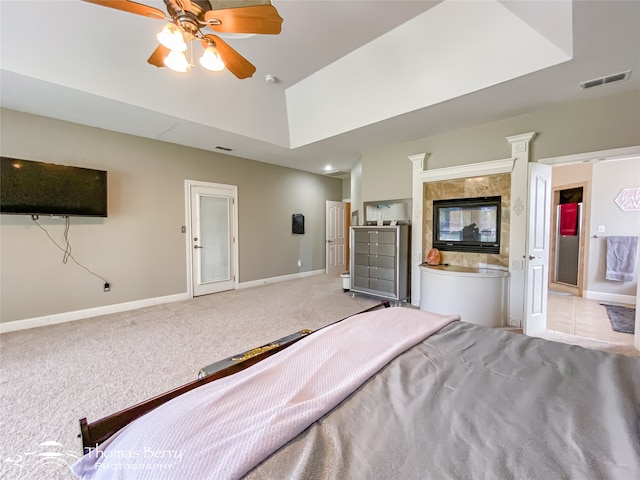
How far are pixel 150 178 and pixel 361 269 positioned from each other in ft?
12.4

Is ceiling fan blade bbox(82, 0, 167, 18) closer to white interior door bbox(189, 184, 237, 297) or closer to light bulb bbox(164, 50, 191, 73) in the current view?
light bulb bbox(164, 50, 191, 73)

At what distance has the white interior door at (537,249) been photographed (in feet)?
10.7

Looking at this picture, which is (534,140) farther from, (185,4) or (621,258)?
(185,4)

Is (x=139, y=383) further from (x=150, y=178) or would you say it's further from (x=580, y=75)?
(x=580, y=75)

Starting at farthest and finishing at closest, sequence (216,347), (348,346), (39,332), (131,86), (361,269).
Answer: (361,269) < (39,332) < (131,86) < (216,347) < (348,346)

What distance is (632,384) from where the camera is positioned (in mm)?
1109

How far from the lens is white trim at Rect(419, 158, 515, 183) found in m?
3.53

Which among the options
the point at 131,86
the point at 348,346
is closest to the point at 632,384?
the point at 348,346

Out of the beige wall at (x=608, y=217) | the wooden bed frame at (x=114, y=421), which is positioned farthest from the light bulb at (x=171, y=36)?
the beige wall at (x=608, y=217)

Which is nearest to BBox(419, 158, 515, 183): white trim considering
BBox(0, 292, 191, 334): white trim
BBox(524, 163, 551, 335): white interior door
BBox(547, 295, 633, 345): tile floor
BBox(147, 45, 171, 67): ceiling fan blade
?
BBox(524, 163, 551, 335): white interior door

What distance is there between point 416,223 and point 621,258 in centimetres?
331

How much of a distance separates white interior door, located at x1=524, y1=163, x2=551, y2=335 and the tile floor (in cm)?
33

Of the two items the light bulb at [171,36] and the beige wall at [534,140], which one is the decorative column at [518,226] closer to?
the beige wall at [534,140]

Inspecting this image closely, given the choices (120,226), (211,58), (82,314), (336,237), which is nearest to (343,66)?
(211,58)
